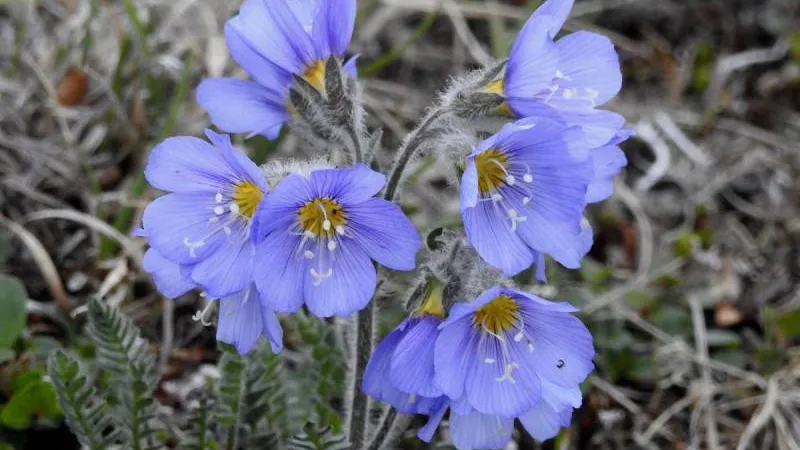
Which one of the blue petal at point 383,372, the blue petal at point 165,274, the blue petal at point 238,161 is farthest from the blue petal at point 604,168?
the blue petal at point 165,274

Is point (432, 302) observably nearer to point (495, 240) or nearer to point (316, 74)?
point (495, 240)

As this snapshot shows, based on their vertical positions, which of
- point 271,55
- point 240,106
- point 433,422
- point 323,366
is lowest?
point 323,366

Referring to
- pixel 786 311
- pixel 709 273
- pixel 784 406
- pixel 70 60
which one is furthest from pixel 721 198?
pixel 70 60

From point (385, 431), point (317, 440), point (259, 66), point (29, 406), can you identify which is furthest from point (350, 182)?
point (29, 406)

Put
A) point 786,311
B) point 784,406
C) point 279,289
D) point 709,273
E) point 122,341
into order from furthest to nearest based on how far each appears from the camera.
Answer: point 709,273 → point 786,311 → point 784,406 → point 122,341 → point 279,289

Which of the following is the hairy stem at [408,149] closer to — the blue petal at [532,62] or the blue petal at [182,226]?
the blue petal at [532,62]

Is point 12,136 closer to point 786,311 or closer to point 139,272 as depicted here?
point 139,272
